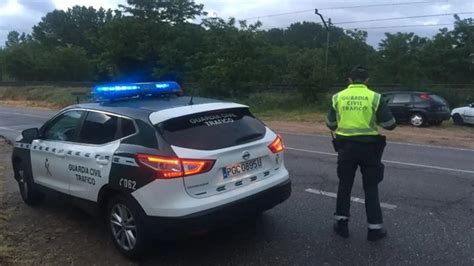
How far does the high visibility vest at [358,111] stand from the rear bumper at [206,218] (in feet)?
3.80

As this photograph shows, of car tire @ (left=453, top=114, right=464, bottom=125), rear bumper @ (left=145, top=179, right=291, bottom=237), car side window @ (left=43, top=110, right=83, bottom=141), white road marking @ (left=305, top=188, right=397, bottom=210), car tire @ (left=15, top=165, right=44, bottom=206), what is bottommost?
car tire @ (left=453, top=114, right=464, bottom=125)

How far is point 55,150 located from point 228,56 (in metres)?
26.1

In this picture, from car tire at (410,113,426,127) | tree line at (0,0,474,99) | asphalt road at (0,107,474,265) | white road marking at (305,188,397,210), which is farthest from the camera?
tree line at (0,0,474,99)

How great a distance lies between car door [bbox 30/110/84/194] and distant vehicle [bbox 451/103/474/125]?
17912 mm

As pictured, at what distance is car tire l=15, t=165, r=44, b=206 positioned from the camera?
6.63 meters

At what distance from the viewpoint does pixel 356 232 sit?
5.45 metres

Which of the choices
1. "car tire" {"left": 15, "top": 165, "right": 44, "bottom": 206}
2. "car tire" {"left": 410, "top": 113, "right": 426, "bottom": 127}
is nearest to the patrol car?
"car tire" {"left": 15, "top": 165, "right": 44, "bottom": 206}

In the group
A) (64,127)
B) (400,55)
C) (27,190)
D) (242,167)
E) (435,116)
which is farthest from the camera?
(400,55)

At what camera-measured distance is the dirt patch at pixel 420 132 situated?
15.0 m

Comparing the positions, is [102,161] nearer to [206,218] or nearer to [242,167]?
[206,218]

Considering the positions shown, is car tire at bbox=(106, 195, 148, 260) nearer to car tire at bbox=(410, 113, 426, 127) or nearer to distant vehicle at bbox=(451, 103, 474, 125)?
car tire at bbox=(410, 113, 426, 127)

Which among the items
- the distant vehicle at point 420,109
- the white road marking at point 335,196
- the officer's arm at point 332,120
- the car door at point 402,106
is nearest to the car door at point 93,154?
the officer's arm at point 332,120

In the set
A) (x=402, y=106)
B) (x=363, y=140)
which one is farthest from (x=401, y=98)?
(x=363, y=140)

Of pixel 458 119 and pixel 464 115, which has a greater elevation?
pixel 464 115
